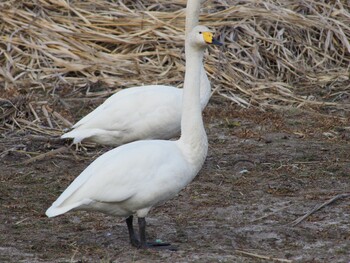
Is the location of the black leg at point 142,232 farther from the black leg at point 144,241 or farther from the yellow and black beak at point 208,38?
the yellow and black beak at point 208,38

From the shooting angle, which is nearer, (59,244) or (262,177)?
(59,244)

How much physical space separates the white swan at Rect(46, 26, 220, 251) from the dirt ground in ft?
0.98

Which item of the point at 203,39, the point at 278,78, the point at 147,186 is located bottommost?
the point at 278,78

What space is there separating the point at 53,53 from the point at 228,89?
2114mm

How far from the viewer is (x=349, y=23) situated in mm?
11562

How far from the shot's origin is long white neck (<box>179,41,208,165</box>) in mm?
5836

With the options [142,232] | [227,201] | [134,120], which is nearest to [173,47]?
[134,120]

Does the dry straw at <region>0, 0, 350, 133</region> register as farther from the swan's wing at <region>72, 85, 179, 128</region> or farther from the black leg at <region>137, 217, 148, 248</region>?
the black leg at <region>137, 217, 148, 248</region>

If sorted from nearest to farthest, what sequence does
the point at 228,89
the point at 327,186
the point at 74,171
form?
the point at 327,186 → the point at 74,171 → the point at 228,89

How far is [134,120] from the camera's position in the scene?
756 centimetres

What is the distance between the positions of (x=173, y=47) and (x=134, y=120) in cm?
331

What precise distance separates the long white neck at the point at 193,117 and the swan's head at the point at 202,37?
65mm

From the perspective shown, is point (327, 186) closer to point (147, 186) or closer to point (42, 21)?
point (147, 186)

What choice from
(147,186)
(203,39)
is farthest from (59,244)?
(203,39)
